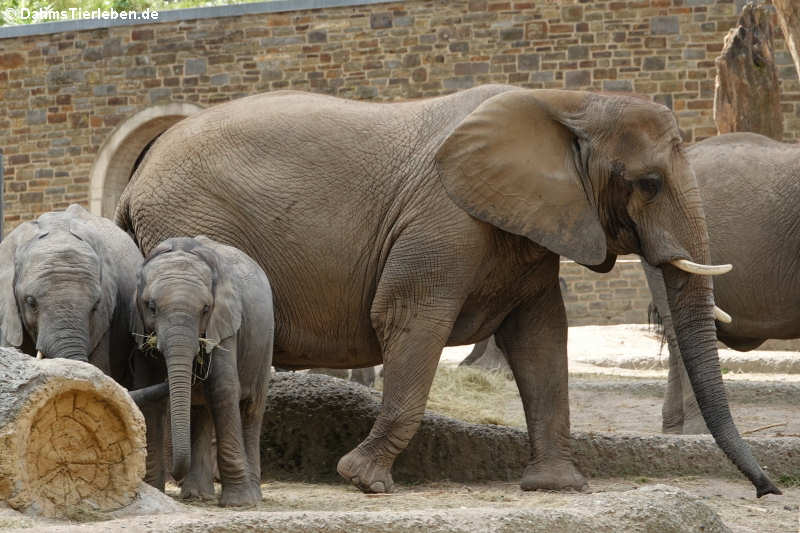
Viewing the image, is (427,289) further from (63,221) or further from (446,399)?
(446,399)

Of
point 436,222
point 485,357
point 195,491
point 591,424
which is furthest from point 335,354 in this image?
point 485,357

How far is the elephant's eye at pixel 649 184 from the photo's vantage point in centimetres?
800

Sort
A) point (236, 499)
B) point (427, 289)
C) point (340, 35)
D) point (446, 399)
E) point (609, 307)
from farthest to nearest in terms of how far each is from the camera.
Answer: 1. point (340, 35)
2. point (609, 307)
3. point (446, 399)
4. point (427, 289)
5. point (236, 499)

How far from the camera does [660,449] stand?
8883mm

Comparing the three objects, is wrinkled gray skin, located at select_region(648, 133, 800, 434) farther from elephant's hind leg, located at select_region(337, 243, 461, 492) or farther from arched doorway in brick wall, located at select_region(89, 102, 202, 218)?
arched doorway in brick wall, located at select_region(89, 102, 202, 218)

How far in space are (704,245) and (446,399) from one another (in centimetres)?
507

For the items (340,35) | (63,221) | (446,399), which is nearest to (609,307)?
(340,35)

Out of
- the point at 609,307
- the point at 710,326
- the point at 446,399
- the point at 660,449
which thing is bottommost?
the point at 609,307

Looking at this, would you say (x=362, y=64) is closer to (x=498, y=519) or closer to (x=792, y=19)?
(x=792, y=19)

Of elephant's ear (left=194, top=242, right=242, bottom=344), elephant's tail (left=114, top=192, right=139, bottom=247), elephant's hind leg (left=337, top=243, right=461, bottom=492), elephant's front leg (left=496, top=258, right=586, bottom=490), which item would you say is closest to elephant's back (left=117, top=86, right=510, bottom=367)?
elephant's tail (left=114, top=192, right=139, bottom=247)

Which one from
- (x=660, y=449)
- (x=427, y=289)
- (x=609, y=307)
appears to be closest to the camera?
(x=427, y=289)

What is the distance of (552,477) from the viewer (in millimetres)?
8312

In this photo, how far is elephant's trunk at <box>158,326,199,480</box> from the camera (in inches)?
254

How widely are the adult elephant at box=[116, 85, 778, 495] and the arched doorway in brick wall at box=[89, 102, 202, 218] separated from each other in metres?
17.1
